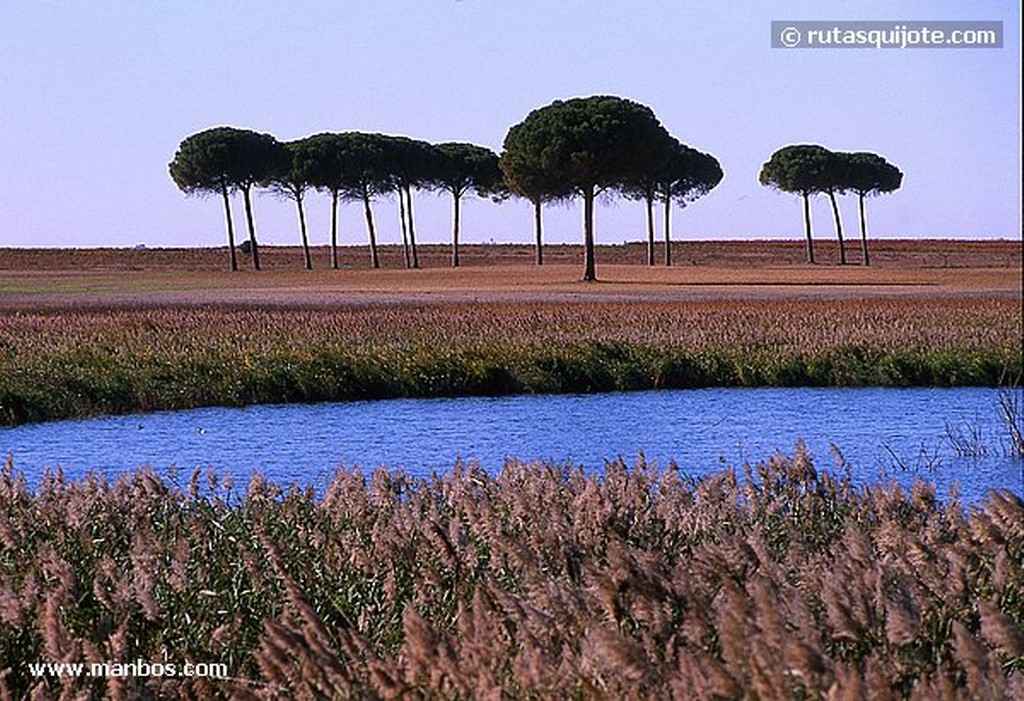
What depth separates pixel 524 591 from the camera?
284 inches

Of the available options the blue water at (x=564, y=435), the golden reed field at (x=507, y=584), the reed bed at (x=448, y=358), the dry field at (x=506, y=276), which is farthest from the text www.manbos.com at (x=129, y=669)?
the dry field at (x=506, y=276)

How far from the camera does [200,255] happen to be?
134 m

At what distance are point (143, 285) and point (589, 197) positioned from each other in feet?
68.4

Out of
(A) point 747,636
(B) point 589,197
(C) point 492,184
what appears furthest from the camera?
(C) point 492,184

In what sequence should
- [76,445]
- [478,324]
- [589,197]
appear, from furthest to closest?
[589,197] < [478,324] < [76,445]

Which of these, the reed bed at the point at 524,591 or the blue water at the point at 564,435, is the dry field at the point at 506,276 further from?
the reed bed at the point at 524,591

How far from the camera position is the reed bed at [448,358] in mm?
23844

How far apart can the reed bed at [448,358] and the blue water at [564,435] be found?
77cm

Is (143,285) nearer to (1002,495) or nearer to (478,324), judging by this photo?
(478,324)

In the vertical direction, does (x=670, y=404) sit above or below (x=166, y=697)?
below

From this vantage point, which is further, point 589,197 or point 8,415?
point 589,197

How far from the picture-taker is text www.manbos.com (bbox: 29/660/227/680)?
16.7 feet

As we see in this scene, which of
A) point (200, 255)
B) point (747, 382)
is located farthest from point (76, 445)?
point (200, 255)

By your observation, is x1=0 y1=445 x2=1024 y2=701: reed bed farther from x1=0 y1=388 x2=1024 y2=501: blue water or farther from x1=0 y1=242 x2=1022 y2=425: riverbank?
x1=0 y1=242 x2=1022 y2=425: riverbank
